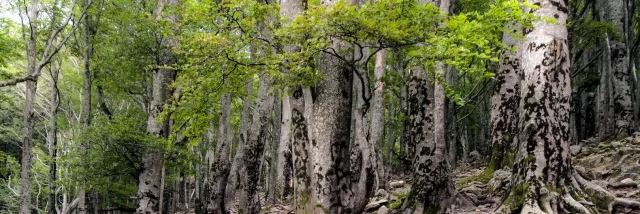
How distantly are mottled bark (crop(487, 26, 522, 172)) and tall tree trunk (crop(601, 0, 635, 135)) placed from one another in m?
5.05

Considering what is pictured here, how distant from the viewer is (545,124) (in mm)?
5230

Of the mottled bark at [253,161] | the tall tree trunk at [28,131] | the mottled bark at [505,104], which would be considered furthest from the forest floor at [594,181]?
the tall tree trunk at [28,131]

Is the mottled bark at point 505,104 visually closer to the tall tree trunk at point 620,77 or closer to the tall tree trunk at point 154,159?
the tall tree trunk at point 620,77

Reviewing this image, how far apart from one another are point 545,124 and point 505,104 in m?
3.72

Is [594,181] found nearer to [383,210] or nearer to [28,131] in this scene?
[383,210]

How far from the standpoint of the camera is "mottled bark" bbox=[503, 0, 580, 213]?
5.14 meters

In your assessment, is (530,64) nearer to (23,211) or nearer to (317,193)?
(317,193)

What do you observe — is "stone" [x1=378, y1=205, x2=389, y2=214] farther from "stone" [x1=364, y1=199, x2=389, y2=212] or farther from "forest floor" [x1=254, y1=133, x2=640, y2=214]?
"stone" [x1=364, y1=199, x2=389, y2=212]

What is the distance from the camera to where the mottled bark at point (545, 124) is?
5137mm

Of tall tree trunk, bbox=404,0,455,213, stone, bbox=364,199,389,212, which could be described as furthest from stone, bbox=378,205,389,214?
tall tree trunk, bbox=404,0,455,213

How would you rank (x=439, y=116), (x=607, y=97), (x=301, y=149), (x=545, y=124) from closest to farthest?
(x=545, y=124)
(x=301, y=149)
(x=439, y=116)
(x=607, y=97)

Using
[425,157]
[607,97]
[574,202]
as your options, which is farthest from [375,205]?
[607,97]

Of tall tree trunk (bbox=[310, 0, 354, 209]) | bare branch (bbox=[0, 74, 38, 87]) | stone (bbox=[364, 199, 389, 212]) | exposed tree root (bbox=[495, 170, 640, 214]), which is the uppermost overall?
bare branch (bbox=[0, 74, 38, 87])

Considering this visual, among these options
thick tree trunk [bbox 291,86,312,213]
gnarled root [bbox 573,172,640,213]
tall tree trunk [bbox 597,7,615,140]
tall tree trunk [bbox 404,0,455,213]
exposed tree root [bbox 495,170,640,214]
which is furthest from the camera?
tall tree trunk [bbox 597,7,615,140]
